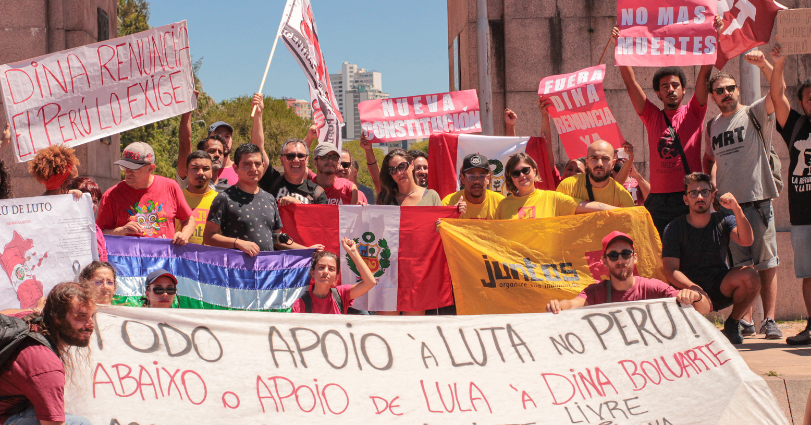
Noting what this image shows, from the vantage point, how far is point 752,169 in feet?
19.0

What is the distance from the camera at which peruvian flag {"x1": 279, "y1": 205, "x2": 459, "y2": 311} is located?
6023 millimetres

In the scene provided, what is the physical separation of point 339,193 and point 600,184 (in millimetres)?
2281

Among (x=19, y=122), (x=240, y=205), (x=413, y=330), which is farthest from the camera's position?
(x=19, y=122)

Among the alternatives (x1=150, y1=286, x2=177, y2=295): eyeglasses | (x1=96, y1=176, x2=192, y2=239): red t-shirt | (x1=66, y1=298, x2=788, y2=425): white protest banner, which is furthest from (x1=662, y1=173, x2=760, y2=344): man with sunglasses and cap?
(x1=96, y1=176, x2=192, y2=239): red t-shirt

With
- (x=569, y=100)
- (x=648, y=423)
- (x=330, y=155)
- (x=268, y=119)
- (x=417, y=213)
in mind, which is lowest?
(x=648, y=423)

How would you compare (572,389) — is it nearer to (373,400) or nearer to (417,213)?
(373,400)

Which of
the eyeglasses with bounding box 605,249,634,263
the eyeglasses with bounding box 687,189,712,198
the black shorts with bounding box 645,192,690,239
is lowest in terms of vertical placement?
the eyeglasses with bounding box 605,249,634,263

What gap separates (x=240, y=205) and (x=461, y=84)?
6171 millimetres

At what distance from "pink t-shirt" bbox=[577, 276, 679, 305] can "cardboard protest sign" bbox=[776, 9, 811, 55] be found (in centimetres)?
249

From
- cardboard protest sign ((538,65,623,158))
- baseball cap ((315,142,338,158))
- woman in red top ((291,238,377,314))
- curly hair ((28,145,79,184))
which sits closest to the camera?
curly hair ((28,145,79,184))

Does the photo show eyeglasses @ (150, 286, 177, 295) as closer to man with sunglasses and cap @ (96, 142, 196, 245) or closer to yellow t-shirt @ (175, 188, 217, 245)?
man with sunglasses and cap @ (96, 142, 196, 245)

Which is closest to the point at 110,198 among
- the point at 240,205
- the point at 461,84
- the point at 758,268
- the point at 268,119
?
the point at 240,205

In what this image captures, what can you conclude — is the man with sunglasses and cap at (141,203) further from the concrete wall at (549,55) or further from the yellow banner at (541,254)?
the concrete wall at (549,55)

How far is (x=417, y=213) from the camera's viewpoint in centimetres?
602
